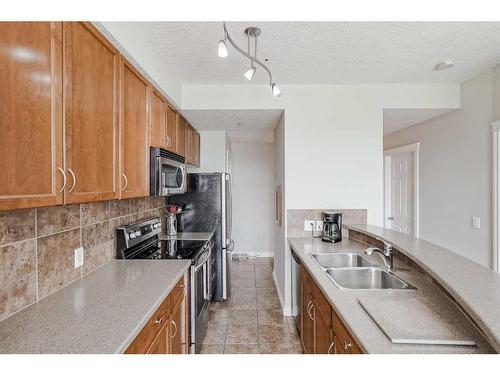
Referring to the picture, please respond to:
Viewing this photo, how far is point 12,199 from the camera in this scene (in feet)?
3.02

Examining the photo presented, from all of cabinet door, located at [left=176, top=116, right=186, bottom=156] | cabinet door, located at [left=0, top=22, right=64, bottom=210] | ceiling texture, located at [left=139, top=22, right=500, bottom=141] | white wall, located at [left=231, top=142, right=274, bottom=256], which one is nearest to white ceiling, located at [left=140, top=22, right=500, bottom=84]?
ceiling texture, located at [left=139, top=22, right=500, bottom=141]

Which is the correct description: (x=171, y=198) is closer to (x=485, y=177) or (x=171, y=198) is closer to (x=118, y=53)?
(x=118, y=53)

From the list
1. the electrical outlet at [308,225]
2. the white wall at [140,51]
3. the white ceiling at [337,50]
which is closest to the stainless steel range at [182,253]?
the electrical outlet at [308,225]

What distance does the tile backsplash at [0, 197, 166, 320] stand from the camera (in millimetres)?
1229

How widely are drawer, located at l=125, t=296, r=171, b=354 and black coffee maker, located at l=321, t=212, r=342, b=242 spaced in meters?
1.68

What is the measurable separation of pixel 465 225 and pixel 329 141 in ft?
5.18

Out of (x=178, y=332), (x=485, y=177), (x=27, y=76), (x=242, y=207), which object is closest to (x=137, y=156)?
(x=27, y=76)

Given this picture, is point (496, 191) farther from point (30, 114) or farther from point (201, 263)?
point (30, 114)

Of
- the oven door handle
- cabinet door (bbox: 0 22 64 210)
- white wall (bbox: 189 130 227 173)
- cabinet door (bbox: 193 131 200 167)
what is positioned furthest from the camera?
white wall (bbox: 189 130 227 173)

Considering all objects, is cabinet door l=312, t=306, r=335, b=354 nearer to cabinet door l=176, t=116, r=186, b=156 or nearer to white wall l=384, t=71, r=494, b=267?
white wall l=384, t=71, r=494, b=267

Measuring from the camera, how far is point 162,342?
5.10 feet

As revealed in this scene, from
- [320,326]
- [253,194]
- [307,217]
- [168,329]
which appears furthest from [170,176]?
[253,194]

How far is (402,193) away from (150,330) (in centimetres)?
398

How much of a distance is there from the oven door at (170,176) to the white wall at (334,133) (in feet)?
2.43
